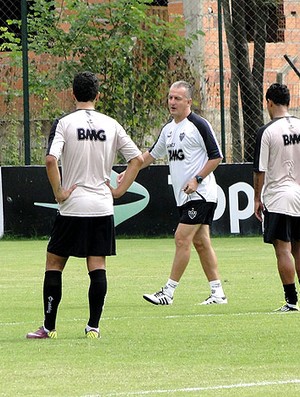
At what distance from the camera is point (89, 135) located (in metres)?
9.61

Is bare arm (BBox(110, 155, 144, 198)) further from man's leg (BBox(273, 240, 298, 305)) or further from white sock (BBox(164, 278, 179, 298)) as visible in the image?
white sock (BBox(164, 278, 179, 298))

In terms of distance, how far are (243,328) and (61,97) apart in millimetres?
13091

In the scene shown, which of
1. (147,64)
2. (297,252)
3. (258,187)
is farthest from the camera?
(147,64)

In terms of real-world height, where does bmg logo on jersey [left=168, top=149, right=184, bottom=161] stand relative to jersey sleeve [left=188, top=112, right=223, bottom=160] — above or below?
below

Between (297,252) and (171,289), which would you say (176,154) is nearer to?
(171,289)

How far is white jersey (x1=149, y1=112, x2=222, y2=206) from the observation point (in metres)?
12.4

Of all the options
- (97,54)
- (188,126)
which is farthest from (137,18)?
(188,126)

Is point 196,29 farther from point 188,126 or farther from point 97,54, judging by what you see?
point 188,126

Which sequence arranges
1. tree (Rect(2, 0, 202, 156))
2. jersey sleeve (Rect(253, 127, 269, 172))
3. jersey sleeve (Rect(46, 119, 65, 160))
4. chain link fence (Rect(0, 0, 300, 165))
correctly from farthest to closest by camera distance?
tree (Rect(2, 0, 202, 156))
chain link fence (Rect(0, 0, 300, 165))
jersey sleeve (Rect(253, 127, 269, 172))
jersey sleeve (Rect(46, 119, 65, 160))

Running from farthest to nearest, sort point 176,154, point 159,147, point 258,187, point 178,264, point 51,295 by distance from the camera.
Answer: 1. point 159,147
2. point 176,154
3. point 178,264
4. point 258,187
5. point 51,295

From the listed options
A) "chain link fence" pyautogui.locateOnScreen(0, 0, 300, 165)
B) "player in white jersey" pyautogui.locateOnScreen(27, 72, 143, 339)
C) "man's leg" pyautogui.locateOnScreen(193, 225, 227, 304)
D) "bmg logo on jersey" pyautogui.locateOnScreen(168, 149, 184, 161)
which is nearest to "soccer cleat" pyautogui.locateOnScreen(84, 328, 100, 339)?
"player in white jersey" pyautogui.locateOnScreen(27, 72, 143, 339)

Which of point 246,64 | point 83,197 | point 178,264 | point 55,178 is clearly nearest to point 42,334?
point 83,197

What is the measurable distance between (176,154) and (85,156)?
3043 mm

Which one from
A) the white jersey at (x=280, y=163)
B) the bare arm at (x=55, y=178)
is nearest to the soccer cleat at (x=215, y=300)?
the white jersey at (x=280, y=163)
